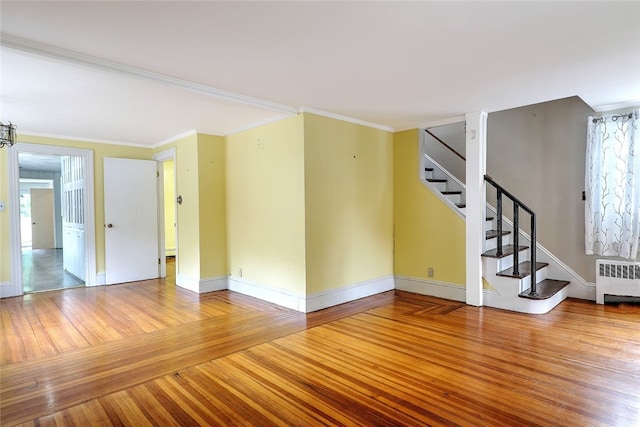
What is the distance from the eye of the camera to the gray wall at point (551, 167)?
4.42 m

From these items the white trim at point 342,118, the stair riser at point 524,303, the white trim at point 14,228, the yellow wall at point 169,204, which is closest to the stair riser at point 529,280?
the stair riser at point 524,303

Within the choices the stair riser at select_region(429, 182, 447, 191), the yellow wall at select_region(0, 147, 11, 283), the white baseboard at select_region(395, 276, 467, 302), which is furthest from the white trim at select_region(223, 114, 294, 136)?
the yellow wall at select_region(0, 147, 11, 283)

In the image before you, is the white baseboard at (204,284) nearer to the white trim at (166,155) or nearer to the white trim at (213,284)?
the white trim at (213,284)

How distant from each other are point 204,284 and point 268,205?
5.04 ft

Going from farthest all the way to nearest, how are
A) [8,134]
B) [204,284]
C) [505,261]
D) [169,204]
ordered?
[169,204]
[204,284]
[505,261]
[8,134]

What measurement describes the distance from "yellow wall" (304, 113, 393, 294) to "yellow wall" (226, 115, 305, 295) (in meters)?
0.13

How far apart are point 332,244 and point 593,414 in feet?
8.95

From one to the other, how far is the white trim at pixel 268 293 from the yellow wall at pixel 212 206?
328 millimetres

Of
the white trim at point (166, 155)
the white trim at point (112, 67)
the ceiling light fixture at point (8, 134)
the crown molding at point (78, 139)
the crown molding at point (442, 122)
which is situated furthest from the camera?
the white trim at point (166, 155)

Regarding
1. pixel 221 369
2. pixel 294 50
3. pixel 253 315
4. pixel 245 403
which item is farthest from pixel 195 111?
pixel 245 403

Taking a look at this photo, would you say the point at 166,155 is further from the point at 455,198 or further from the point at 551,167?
the point at 551,167

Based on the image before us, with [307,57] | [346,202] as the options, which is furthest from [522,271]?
[307,57]

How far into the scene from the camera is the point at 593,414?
2.00 m

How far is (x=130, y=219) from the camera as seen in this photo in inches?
225
